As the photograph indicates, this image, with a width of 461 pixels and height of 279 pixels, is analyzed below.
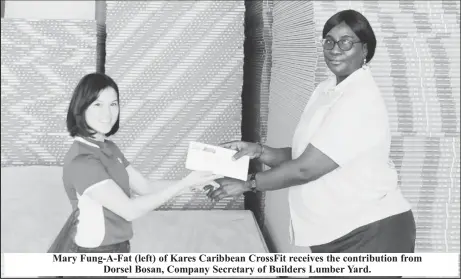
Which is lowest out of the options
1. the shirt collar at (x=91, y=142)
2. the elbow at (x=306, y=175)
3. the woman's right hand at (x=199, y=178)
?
the woman's right hand at (x=199, y=178)

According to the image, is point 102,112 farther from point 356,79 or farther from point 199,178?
point 356,79

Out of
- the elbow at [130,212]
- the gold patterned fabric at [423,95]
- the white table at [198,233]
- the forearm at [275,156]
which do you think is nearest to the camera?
the elbow at [130,212]

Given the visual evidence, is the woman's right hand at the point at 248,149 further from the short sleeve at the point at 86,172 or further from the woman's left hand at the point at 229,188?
the short sleeve at the point at 86,172

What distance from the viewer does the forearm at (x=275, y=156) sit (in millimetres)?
1688

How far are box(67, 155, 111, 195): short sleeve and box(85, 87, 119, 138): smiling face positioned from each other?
0.41ft

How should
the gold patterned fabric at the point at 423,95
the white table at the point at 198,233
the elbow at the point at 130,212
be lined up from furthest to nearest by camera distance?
the white table at the point at 198,233 → the gold patterned fabric at the point at 423,95 → the elbow at the point at 130,212

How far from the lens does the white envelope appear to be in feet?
5.28

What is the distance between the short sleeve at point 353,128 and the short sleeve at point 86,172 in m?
0.67

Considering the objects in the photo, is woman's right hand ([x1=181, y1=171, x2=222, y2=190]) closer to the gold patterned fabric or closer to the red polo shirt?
the red polo shirt

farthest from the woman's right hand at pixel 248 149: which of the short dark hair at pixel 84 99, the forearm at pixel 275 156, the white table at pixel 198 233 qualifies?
the white table at pixel 198 233

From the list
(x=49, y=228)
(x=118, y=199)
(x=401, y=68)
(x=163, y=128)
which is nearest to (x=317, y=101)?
(x=401, y=68)

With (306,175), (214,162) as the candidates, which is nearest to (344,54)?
(306,175)

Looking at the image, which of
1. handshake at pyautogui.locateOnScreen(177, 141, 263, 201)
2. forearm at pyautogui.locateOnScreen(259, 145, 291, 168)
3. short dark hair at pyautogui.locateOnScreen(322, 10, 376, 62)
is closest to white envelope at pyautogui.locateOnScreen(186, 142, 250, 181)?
handshake at pyautogui.locateOnScreen(177, 141, 263, 201)

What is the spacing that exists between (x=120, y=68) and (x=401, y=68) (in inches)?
74.9
